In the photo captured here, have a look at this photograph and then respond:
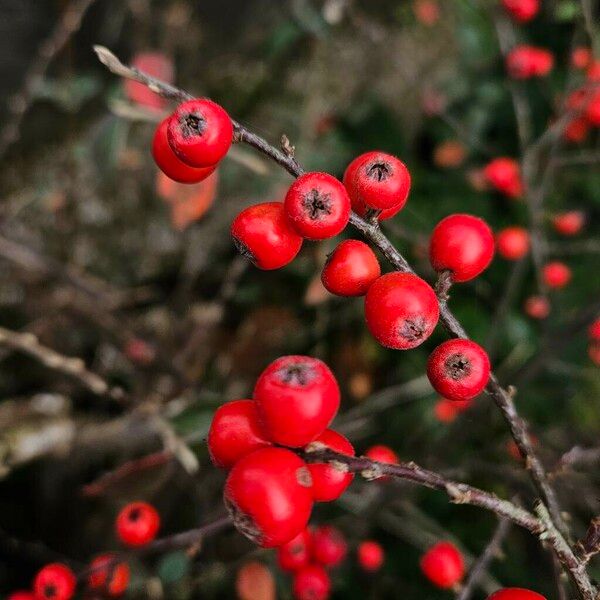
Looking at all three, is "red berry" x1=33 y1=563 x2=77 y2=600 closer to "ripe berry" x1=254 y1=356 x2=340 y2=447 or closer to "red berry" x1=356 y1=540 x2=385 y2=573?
"ripe berry" x1=254 y1=356 x2=340 y2=447

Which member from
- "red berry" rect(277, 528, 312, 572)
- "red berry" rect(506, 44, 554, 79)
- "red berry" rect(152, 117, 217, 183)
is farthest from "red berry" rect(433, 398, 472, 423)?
"red berry" rect(152, 117, 217, 183)

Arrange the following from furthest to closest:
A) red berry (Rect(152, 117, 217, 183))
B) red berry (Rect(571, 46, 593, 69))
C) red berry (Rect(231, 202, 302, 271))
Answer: red berry (Rect(571, 46, 593, 69)) → red berry (Rect(152, 117, 217, 183)) → red berry (Rect(231, 202, 302, 271))

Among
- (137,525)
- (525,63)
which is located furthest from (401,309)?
Answer: (525,63)

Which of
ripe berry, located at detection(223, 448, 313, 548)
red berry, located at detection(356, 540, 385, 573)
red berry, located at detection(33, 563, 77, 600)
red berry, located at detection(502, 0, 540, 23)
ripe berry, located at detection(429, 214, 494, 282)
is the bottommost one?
red berry, located at detection(33, 563, 77, 600)

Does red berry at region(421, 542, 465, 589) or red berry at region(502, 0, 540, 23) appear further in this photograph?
red berry at region(502, 0, 540, 23)

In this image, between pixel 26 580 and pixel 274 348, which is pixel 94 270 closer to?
pixel 274 348

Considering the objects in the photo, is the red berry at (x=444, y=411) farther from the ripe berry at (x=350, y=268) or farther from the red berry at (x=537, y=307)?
the ripe berry at (x=350, y=268)

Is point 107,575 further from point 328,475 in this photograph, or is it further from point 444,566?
point 444,566
